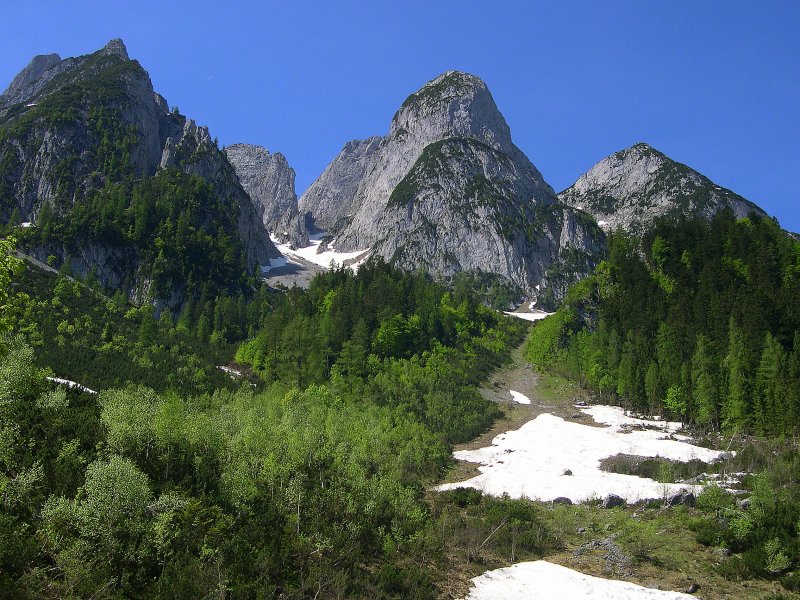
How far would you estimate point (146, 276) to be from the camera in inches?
5768

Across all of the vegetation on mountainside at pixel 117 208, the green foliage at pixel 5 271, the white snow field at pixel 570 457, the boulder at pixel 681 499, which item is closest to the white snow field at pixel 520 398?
the white snow field at pixel 570 457

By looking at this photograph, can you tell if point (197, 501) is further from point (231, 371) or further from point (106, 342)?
point (106, 342)

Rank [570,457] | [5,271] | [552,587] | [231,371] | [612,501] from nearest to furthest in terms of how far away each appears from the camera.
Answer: [5,271] → [552,587] → [612,501] → [570,457] → [231,371]

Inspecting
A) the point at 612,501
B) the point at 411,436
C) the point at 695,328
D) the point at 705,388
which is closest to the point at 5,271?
the point at 612,501

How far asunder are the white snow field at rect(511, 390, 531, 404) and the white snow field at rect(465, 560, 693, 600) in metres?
54.0

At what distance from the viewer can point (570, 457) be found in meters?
51.5

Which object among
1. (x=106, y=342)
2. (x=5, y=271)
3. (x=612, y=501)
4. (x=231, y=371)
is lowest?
(x=612, y=501)

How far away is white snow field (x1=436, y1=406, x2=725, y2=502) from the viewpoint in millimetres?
41656

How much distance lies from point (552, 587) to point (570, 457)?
26848mm

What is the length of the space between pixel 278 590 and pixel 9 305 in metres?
16.4

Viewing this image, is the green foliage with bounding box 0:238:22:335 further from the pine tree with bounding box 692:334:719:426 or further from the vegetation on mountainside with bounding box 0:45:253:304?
the vegetation on mountainside with bounding box 0:45:253:304

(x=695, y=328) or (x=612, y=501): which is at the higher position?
(x=695, y=328)

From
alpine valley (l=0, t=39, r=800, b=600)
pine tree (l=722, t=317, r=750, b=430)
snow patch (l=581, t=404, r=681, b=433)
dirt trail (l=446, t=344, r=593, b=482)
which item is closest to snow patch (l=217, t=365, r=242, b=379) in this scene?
alpine valley (l=0, t=39, r=800, b=600)

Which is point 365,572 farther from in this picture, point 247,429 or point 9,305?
point 9,305
